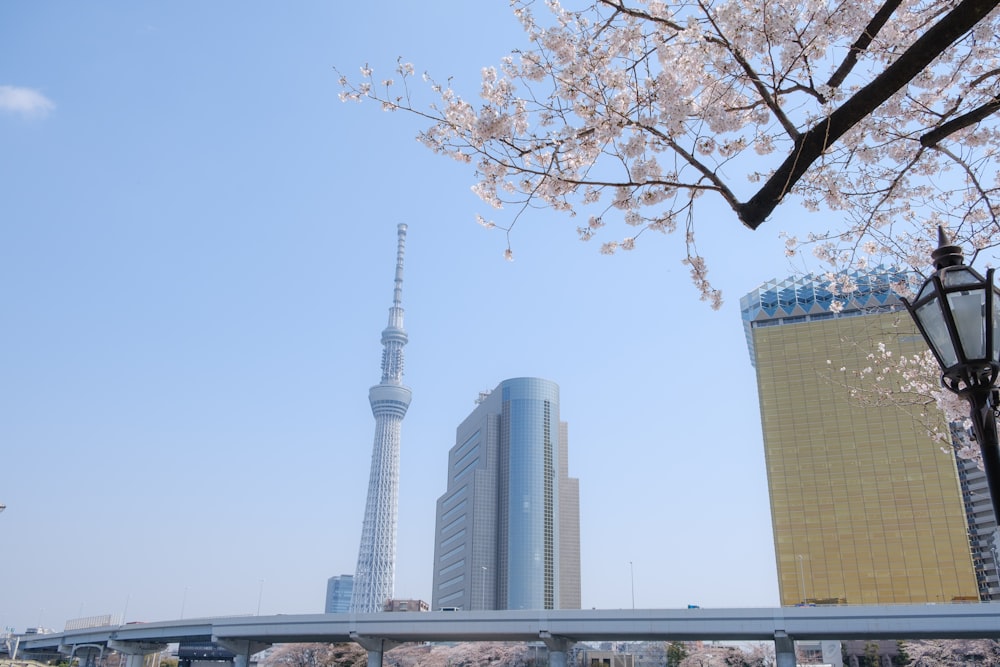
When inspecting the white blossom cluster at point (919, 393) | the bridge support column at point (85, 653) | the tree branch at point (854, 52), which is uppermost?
the tree branch at point (854, 52)

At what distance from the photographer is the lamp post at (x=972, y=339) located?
11.3 feet

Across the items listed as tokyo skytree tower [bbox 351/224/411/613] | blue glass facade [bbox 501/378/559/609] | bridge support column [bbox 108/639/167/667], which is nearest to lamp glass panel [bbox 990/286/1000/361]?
bridge support column [bbox 108/639/167/667]

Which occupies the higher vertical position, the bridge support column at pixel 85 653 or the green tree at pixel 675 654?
the green tree at pixel 675 654

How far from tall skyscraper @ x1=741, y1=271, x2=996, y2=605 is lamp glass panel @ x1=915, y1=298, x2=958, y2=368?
6769 cm

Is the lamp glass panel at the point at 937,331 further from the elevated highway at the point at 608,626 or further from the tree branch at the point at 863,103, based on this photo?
the elevated highway at the point at 608,626

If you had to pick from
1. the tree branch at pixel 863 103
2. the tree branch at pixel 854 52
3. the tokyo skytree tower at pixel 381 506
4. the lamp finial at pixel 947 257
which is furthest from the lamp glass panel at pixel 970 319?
the tokyo skytree tower at pixel 381 506

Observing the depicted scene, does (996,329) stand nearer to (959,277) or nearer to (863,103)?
(959,277)

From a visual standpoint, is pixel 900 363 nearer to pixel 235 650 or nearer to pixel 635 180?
pixel 635 180

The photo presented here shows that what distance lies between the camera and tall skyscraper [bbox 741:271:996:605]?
6900 centimetres

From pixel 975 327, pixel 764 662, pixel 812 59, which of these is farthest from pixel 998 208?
pixel 764 662

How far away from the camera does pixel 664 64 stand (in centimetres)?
557

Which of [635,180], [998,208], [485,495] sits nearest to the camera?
[635,180]

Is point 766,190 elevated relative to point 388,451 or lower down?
lower down

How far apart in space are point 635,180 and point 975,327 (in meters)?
2.63
